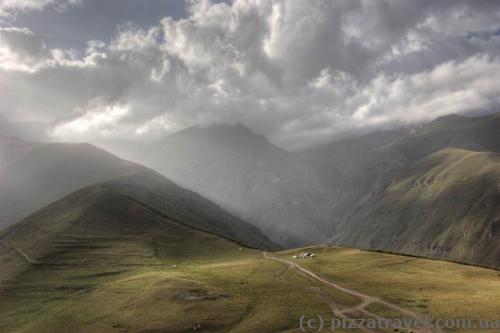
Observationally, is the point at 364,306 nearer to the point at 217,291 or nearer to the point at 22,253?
the point at 217,291

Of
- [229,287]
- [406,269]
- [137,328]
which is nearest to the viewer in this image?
[137,328]

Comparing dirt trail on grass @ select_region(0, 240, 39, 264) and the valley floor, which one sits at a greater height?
dirt trail on grass @ select_region(0, 240, 39, 264)

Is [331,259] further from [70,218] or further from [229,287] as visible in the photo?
[70,218]

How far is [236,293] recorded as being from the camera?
80.2 metres

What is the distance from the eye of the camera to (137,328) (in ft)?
225

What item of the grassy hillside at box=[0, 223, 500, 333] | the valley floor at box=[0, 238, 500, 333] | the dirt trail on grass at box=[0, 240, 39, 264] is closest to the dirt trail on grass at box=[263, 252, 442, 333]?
the valley floor at box=[0, 238, 500, 333]

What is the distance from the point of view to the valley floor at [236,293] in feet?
213

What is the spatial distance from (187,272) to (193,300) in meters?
29.2

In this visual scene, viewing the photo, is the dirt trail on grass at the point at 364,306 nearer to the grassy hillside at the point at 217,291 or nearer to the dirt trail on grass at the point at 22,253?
the grassy hillside at the point at 217,291

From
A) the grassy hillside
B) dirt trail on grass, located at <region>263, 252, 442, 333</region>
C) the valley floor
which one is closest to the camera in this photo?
dirt trail on grass, located at <region>263, 252, 442, 333</region>

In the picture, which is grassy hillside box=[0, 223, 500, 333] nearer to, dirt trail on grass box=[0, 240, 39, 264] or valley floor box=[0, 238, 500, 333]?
valley floor box=[0, 238, 500, 333]

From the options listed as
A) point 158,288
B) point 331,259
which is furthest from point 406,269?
point 158,288

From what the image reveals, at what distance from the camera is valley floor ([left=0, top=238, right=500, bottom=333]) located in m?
64.9

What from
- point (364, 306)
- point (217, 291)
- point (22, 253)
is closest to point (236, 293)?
point (217, 291)
